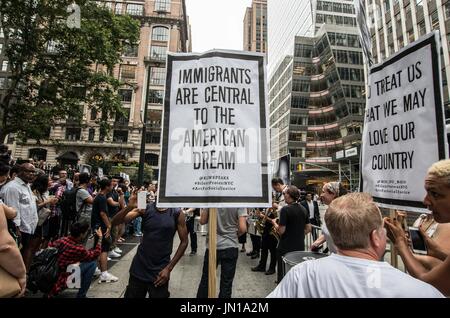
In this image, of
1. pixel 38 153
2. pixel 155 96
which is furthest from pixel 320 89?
pixel 38 153

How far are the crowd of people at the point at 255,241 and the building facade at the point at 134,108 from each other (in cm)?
3780

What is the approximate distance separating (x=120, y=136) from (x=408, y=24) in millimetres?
42814

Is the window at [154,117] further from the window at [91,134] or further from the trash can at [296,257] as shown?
the trash can at [296,257]

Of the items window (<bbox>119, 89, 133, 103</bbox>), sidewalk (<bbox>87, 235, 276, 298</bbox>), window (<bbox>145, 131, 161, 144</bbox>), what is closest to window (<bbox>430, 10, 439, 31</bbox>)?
sidewalk (<bbox>87, 235, 276, 298</bbox>)

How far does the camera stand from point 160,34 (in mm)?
46031

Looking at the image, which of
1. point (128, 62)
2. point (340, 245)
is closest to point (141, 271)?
point (340, 245)

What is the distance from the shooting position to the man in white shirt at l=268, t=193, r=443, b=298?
1.16 m

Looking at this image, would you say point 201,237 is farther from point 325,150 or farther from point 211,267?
point 325,150

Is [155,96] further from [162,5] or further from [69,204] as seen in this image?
[69,204]

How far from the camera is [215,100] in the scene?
251 centimetres

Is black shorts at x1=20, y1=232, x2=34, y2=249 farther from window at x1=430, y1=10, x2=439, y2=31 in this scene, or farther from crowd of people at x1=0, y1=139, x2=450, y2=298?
window at x1=430, y1=10, x2=439, y2=31

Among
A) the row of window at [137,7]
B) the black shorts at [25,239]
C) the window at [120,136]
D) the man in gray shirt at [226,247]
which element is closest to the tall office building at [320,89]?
the row of window at [137,7]

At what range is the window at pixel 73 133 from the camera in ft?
141

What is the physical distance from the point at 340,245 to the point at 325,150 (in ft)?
182
